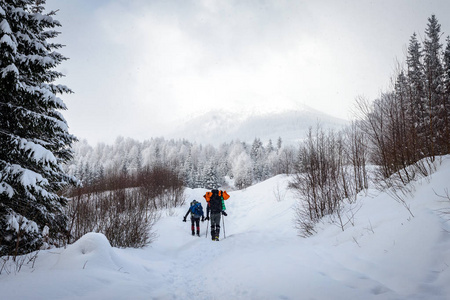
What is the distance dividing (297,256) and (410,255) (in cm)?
208

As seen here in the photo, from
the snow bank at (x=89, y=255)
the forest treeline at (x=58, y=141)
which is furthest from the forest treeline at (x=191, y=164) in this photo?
the snow bank at (x=89, y=255)

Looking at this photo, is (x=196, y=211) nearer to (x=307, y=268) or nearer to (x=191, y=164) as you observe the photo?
(x=307, y=268)

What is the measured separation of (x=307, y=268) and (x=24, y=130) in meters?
7.20

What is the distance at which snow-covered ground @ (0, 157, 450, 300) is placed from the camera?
2.49 meters

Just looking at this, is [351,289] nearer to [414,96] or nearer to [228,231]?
[414,96]

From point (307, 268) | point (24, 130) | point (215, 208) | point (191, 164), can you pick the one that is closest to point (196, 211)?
point (215, 208)

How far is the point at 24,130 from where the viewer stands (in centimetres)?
506

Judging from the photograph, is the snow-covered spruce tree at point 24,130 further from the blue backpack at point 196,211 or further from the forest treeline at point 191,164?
the forest treeline at point 191,164

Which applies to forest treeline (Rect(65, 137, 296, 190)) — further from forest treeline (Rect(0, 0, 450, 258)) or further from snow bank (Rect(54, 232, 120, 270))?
snow bank (Rect(54, 232, 120, 270))

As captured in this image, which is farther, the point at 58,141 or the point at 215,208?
the point at 215,208

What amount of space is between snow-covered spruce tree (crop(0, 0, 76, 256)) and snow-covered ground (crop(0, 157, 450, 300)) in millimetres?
1722

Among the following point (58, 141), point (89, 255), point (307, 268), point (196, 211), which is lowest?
point (196, 211)

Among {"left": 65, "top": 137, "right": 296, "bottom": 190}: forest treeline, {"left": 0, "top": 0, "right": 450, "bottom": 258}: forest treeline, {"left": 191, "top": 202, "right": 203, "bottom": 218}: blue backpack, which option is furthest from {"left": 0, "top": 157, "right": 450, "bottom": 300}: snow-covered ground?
{"left": 65, "top": 137, "right": 296, "bottom": 190}: forest treeline

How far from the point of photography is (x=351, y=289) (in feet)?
8.84
